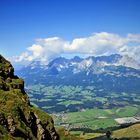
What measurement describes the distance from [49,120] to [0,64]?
2307 cm

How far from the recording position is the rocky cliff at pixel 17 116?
271 ft

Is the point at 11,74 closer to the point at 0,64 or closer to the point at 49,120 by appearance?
the point at 0,64

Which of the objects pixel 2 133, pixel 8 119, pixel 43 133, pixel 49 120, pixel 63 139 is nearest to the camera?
pixel 2 133

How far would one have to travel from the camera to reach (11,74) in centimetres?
11712

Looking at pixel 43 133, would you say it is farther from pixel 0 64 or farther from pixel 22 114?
pixel 0 64

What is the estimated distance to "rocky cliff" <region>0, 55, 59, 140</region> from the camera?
8256cm

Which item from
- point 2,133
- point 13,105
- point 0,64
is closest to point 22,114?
point 13,105

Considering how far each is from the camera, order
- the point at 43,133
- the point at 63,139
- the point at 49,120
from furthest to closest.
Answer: the point at 63,139
the point at 49,120
the point at 43,133

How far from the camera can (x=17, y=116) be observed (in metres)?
87.4

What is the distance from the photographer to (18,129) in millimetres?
84188

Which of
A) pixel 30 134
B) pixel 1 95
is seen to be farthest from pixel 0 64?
pixel 30 134

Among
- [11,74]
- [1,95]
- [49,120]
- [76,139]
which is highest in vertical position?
[11,74]

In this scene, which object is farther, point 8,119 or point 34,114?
point 34,114

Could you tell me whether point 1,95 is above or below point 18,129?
above
